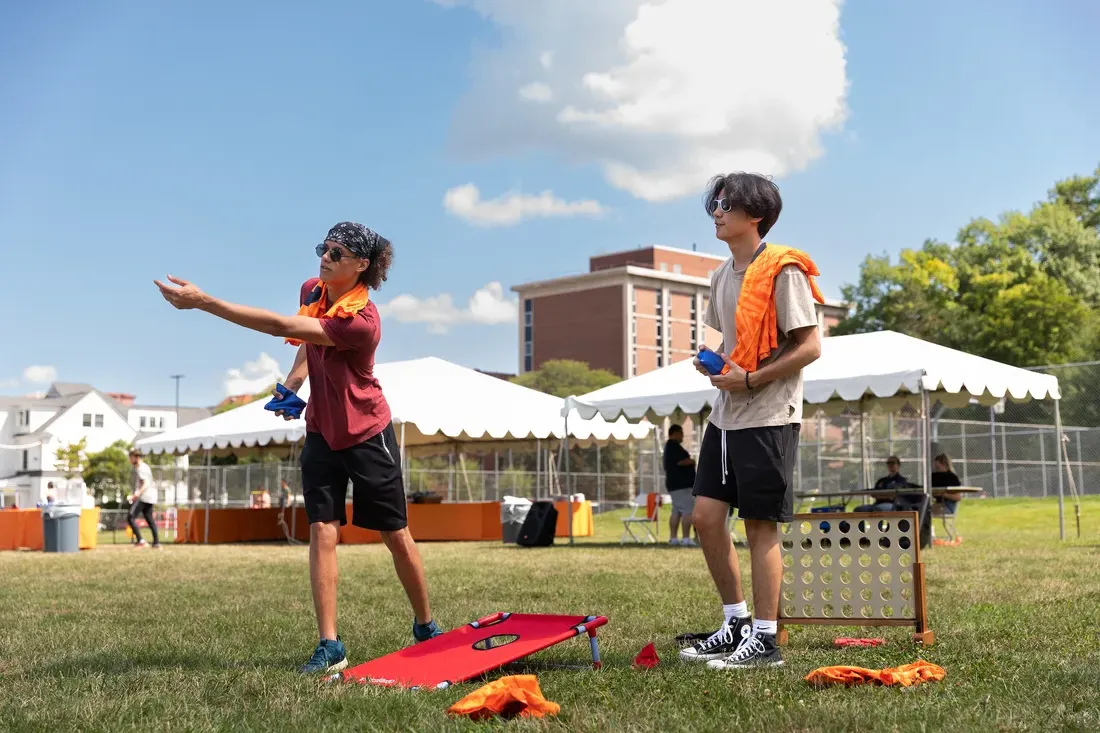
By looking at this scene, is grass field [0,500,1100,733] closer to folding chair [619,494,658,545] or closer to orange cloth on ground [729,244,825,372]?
orange cloth on ground [729,244,825,372]

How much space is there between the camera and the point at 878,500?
54.1 ft

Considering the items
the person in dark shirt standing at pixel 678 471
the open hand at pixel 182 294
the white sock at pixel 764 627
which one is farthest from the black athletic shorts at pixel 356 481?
the person in dark shirt standing at pixel 678 471

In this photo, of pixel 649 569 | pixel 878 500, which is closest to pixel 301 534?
pixel 878 500

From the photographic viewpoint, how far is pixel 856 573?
5711mm

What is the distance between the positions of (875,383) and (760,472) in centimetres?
1128

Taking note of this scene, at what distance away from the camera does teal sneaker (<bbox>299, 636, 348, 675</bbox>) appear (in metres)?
4.87

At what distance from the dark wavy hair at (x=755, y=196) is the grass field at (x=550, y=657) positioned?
71.4 inches

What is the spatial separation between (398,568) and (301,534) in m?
21.3

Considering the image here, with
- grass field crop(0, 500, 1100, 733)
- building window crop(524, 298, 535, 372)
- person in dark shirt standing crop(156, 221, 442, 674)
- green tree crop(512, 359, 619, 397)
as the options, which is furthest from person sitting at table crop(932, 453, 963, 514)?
building window crop(524, 298, 535, 372)

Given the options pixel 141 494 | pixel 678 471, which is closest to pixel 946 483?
pixel 678 471

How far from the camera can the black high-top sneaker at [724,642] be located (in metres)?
5.05

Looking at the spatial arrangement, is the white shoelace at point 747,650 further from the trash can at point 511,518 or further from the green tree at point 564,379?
the green tree at point 564,379

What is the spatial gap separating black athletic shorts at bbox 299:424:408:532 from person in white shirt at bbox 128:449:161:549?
17.5 m

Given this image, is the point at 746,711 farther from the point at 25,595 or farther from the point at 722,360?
the point at 25,595
